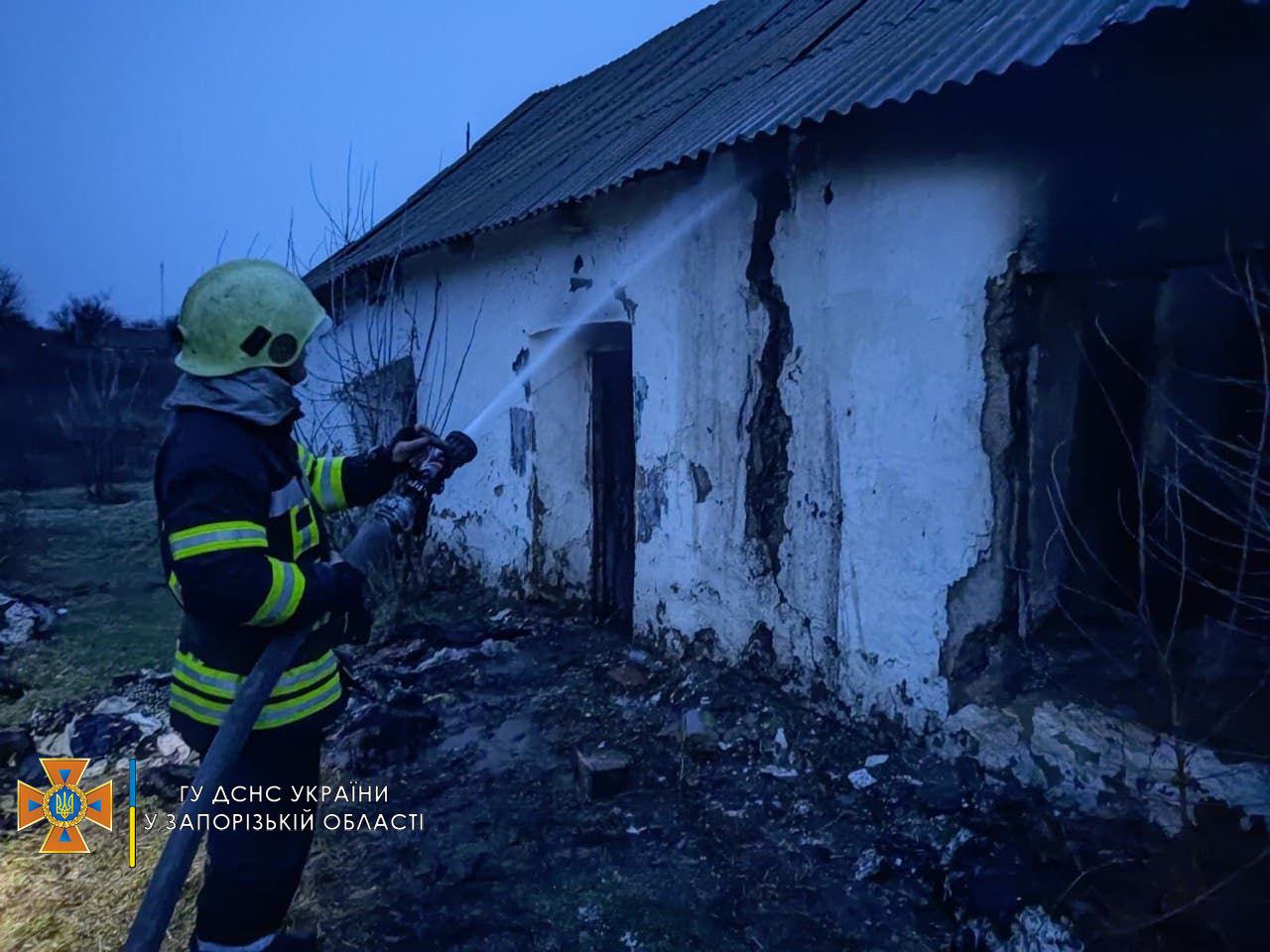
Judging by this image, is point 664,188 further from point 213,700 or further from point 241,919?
point 241,919

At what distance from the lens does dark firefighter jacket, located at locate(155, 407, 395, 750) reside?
6.88 feet

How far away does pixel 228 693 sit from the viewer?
7.53ft

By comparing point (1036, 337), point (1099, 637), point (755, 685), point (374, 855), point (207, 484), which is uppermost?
point (1036, 337)

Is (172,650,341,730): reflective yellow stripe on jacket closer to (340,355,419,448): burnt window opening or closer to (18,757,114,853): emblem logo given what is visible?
(18,757,114,853): emblem logo

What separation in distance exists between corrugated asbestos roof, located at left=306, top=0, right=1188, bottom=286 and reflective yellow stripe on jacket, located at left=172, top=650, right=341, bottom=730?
2825mm

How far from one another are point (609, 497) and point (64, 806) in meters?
3.63

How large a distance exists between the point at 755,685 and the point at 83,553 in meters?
8.63

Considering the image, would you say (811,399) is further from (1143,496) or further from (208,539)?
(208,539)

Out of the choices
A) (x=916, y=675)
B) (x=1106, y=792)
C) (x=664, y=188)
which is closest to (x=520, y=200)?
(x=664, y=188)

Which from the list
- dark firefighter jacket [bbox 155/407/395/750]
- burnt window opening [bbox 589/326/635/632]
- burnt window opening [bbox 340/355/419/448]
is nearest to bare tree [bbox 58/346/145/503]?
burnt window opening [bbox 340/355/419/448]

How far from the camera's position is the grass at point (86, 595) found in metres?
5.62

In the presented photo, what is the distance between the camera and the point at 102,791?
12.9ft

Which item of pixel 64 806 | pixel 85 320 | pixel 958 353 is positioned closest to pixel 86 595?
pixel 64 806

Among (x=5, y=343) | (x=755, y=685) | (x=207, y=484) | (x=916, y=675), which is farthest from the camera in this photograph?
(x=5, y=343)
